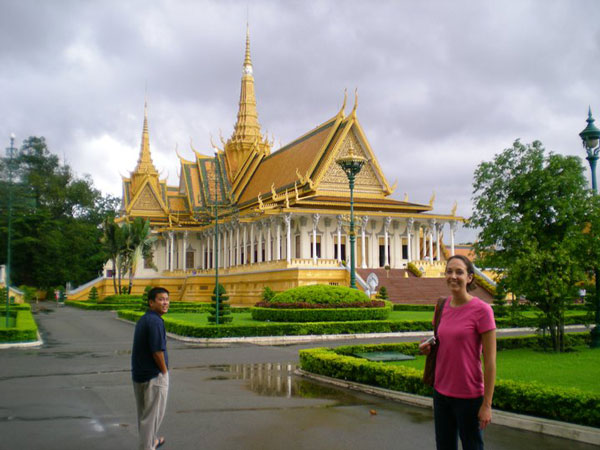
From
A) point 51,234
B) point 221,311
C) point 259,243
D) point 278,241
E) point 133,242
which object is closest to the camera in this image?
point 221,311

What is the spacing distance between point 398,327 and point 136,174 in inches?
1900

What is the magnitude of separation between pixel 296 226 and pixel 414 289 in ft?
30.4

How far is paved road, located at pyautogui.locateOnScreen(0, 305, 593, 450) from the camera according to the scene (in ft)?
21.2

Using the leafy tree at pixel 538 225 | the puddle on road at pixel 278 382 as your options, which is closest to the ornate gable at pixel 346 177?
the leafy tree at pixel 538 225

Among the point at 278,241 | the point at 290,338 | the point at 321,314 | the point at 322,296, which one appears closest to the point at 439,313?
the point at 290,338

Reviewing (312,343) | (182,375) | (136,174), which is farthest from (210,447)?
(136,174)

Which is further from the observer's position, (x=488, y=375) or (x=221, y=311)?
(x=221, y=311)

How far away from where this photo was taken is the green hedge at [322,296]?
2253 cm

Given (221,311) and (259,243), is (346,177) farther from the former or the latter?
(221,311)

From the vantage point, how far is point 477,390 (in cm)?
418

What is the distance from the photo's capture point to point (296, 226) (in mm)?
38688

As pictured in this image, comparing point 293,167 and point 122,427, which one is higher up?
point 293,167

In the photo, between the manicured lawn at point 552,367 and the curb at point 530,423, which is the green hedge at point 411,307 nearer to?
the manicured lawn at point 552,367

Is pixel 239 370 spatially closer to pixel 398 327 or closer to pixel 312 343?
pixel 312 343
